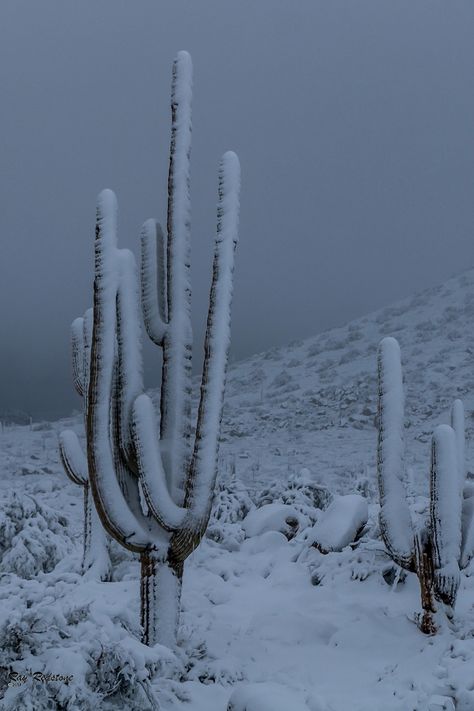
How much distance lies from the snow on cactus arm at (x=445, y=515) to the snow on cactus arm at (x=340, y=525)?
1.97 metres

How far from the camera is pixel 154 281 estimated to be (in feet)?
15.6

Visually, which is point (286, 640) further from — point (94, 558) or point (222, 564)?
point (94, 558)

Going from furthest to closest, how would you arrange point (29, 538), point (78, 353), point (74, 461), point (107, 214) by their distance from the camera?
1. point (29, 538)
2. point (78, 353)
3. point (74, 461)
4. point (107, 214)

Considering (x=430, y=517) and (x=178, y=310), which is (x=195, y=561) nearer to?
(x=430, y=517)

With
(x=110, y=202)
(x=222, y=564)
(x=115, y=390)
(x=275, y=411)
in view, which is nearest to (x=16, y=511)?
(x=222, y=564)

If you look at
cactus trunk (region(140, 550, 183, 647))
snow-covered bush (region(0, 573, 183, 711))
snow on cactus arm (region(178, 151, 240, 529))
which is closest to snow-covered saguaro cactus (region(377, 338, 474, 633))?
snow on cactus arm (region(178, 151, 240, 529))

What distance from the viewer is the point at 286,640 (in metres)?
4.51

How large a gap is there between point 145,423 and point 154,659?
1617mm

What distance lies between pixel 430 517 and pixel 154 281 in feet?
9.52

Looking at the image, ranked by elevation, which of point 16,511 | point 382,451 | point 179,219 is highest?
point 179,219

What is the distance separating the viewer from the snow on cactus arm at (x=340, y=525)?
6461 millimetres

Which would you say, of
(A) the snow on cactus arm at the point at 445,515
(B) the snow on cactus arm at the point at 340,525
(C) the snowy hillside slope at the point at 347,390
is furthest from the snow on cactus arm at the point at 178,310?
(C) the snowy hillside slope at the point at 347,390

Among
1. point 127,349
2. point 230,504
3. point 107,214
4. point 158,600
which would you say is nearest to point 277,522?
point 230,504

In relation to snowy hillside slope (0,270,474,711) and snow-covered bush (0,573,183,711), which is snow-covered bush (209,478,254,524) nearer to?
snowy hillside slope (0,270,474,711)
